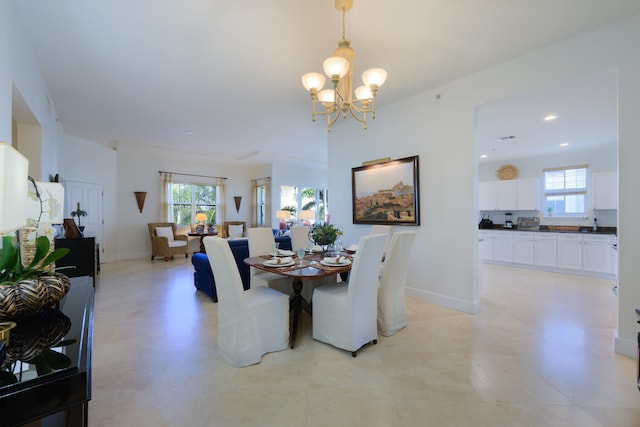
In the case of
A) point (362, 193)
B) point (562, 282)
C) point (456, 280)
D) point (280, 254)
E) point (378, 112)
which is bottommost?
point (562, 282)

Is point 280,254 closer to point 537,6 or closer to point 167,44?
point 167,44

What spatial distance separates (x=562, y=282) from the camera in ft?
15.5

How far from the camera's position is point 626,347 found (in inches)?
90.8

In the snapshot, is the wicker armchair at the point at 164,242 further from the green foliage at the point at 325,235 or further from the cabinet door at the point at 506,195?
the cabinet door at the point at 506,195

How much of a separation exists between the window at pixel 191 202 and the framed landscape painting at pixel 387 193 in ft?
18.0

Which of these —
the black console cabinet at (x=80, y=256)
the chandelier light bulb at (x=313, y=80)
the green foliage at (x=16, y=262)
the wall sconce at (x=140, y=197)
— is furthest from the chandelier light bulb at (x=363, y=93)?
the wall sconce at (x=140, y=197)

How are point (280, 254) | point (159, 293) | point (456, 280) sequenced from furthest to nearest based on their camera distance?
point (159, 293) < point (456, 280) < point (280, 254)

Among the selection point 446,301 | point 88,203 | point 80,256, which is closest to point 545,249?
point 446,301

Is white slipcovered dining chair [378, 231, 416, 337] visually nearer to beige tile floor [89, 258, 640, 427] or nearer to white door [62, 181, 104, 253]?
beige tile floor [89, 258, 640, 427]

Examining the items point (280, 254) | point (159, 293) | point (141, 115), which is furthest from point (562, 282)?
point (141, 115)

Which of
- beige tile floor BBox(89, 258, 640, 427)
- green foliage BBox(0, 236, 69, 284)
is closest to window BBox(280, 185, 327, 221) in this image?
beige tile floor BBox(89, 258, 640, 427)

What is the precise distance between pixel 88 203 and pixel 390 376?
23.1 ft

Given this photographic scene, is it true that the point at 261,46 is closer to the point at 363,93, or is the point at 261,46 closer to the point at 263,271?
the point at 363,93

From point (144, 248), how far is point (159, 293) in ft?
12.7
